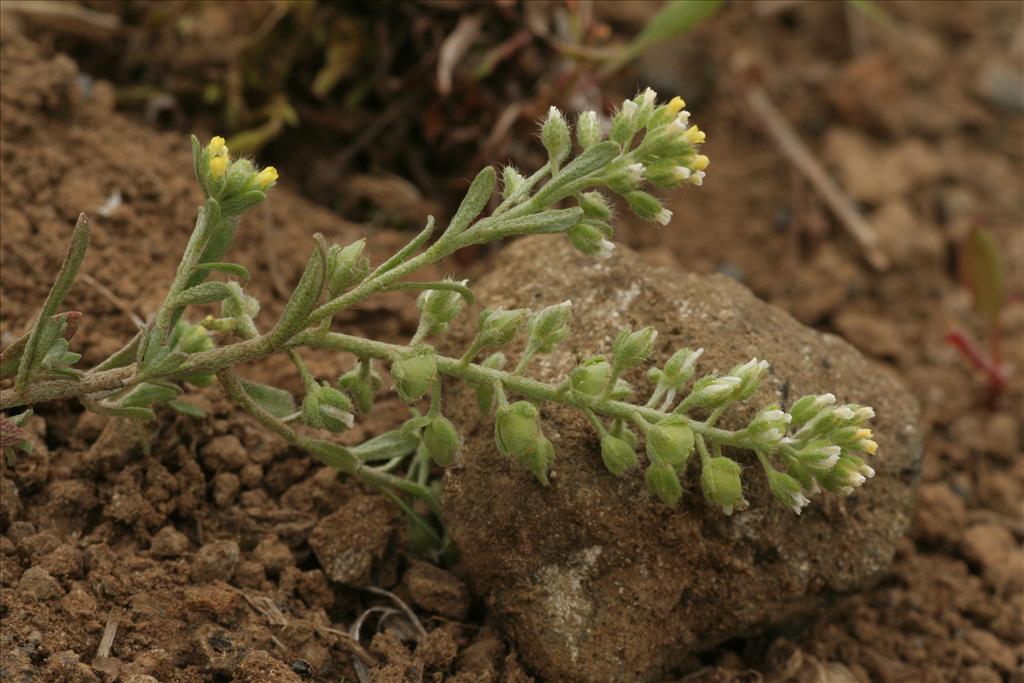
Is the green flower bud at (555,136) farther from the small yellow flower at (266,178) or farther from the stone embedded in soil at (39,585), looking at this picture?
the stone embedded in soil at (39,585)

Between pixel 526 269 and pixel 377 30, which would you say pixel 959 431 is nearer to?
pixel 526 269

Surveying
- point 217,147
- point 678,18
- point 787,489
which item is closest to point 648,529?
point 787,489

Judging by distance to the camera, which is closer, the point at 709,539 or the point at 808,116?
the point at 709,539

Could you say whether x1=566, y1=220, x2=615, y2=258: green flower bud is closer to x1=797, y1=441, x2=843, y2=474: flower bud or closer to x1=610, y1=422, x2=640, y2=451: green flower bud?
x1=610, y1=422, x2=640, y2=451: green flower bud

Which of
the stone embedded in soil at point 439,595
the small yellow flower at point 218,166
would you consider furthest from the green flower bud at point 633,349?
the small yellow flower at point 218,166

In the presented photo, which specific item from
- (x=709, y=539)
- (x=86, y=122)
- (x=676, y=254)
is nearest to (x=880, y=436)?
(x=709, y=539)

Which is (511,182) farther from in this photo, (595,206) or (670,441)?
(670,441)

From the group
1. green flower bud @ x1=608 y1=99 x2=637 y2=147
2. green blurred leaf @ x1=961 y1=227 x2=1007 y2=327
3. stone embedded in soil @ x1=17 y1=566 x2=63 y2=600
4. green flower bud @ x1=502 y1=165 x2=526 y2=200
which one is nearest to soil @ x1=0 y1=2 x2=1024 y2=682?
stone embedded in soil @ x1=17 y1=566 x2=63 y2=600
